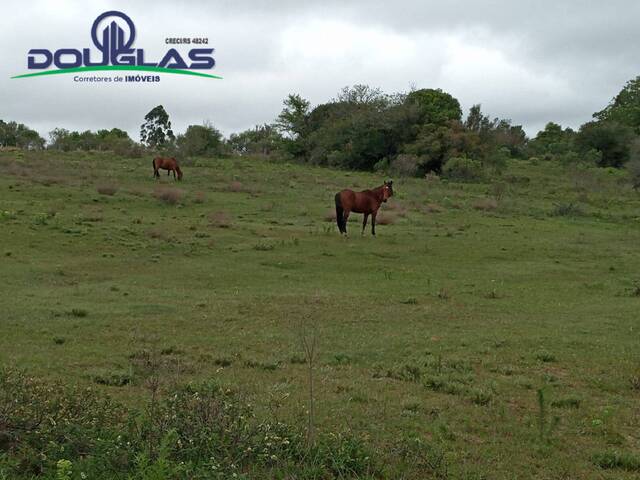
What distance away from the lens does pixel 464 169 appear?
46.7m

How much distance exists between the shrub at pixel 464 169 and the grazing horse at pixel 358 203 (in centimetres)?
2394

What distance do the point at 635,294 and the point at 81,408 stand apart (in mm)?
13683

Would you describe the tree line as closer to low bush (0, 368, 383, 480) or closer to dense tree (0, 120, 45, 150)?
dense tree (0, 120, 45, 150)

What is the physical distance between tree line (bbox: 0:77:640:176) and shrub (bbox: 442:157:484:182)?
0.25ft

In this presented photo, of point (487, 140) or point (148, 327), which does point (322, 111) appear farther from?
point (148, 327)

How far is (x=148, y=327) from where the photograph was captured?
10812 mm

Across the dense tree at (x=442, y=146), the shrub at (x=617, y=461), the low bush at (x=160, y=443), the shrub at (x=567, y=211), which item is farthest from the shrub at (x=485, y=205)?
the low bush at (x=160, y=443)

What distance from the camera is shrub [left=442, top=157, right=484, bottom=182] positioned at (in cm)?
4659

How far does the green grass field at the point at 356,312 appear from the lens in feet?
22.8

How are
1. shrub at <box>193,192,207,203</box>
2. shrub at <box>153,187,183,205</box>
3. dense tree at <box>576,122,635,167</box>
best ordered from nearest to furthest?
shrub at <box>153,187,183,205</box>, shrub at <box>193,192,207,203</box>, dense tree at <box>576,122,635,167</box>

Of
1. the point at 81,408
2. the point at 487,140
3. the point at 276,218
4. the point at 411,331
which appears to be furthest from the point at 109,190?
the point at 487,140

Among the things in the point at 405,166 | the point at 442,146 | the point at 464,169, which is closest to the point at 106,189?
the point at 405,166

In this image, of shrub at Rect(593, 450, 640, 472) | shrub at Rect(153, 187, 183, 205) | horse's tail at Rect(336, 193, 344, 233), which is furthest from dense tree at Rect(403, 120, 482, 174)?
shrub at Rect(593, 450, 640, 472)

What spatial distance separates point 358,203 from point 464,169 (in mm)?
25429
